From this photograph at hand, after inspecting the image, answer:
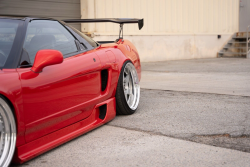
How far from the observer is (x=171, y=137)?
3236mm

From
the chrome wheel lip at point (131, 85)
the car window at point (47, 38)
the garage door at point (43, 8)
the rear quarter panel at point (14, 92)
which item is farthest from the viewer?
the garage door at point (43, 8)

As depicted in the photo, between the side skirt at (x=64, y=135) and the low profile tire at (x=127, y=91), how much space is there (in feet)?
0.44

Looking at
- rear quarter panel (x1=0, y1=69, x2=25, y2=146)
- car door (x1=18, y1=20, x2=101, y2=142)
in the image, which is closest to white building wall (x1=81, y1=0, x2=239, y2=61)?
car door (x1=18, y1=20, x2=101, y2=142)

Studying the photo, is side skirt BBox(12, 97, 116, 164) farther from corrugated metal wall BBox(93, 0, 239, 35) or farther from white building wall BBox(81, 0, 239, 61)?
corrugated metal wall BBox(93, 0, 239, 35)

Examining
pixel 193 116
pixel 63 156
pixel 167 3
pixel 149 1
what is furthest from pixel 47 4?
pixel 63 156

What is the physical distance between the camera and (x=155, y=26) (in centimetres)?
1268

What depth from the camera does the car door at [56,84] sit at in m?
2.58

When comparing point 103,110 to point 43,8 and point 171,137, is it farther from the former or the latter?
point 43,8

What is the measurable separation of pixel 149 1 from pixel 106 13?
78.6 inches

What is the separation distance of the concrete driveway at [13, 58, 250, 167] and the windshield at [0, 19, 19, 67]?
0.82 metres

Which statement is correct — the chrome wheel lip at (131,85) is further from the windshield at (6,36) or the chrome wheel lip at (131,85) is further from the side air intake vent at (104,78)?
the windshield at (6,36)

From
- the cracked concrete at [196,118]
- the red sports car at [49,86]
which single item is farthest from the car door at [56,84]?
the cracked concrete at [196,118]

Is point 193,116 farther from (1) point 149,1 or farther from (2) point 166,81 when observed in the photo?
(1) point 149,1

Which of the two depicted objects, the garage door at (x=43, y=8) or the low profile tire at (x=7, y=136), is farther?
the garage door at (x=43, y=8)
